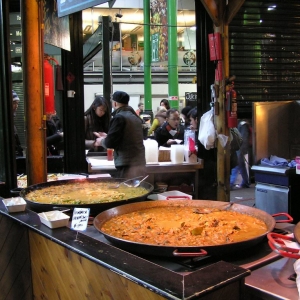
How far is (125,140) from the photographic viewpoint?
519cm

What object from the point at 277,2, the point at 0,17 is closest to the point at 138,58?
the point at 277,2

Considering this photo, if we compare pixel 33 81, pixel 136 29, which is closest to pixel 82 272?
pixel 33 81

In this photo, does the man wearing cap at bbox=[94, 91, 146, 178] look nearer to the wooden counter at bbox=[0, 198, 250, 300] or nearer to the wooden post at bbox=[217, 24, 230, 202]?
the wooden post at bbox=[217, 24, 230, 202]

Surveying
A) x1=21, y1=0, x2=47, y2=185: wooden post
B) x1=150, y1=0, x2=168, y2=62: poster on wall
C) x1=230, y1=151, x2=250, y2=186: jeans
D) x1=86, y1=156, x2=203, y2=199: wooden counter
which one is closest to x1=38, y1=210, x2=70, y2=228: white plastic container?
x1=21, y1=0, x2=47, y2=185: wooden post

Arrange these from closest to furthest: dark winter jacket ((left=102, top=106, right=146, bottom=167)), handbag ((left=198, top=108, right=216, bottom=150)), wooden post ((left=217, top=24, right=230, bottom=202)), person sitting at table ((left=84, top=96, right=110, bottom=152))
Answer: wooden post ((left=217, top=24, right=230, bottom=202))
dark winter jacket ((left=102, top=106, right=146, bottom=167))
handbag ((left=198, top=108, right=216, bottom=150))
person sitting at table ((left=84, top=96, right=110, bottom=152))

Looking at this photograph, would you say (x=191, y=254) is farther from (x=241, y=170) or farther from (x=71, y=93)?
(x=241, y=170)

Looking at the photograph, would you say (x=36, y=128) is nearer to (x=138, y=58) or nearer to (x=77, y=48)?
(x=77, y=48)

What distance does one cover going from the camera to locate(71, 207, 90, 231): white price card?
190cm

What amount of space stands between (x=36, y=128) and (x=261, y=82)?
165 inches

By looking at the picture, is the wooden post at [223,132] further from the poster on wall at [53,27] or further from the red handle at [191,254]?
the red handle at [191,254]

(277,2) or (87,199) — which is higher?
(277,2)

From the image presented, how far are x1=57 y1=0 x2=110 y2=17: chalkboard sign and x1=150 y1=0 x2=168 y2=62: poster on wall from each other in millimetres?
10943

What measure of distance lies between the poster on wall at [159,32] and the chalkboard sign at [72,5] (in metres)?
10.9

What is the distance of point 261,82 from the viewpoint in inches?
236
